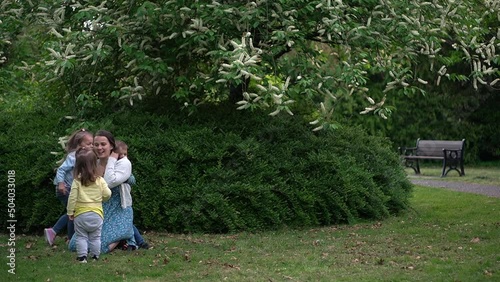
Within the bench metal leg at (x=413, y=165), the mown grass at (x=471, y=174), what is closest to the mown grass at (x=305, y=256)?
the mown grass at (x=471, y=174)

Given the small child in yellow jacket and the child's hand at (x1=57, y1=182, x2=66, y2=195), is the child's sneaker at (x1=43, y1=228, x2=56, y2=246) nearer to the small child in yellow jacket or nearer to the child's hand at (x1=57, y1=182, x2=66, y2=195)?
the child's hand at (x1=57, y1=182, x2=66, y2=195)

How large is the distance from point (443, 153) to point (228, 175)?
1221cm

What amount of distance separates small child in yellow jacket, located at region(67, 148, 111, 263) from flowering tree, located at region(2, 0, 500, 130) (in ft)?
5.35

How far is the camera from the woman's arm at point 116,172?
9.46m

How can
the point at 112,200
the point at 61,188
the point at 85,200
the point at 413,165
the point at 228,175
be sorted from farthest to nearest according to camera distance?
the point at 413,165
the point at 228,175
the point at 112,200
the point at 61,188
the point at 85,200

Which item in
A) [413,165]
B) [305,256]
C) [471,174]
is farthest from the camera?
[413,165]

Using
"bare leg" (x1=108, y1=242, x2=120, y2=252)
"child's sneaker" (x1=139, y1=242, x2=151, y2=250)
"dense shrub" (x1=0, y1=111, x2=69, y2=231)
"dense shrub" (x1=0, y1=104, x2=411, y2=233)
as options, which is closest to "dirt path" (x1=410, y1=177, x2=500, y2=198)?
"dense shrub" (x1=0, y1=104, x2=411, y2=233)

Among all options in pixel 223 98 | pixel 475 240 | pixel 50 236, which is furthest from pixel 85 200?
pixel 475 240

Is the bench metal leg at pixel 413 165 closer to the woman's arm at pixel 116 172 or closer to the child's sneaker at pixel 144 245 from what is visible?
the child's sneaker at pixel 144 245

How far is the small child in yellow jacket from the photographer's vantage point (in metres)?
9.04

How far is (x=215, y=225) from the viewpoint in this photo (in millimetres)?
11289

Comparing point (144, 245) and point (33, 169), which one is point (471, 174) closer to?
point (33, 169)

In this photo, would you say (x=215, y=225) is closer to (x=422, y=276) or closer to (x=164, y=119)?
(x=164, y=119)

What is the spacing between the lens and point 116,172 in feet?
31.2
